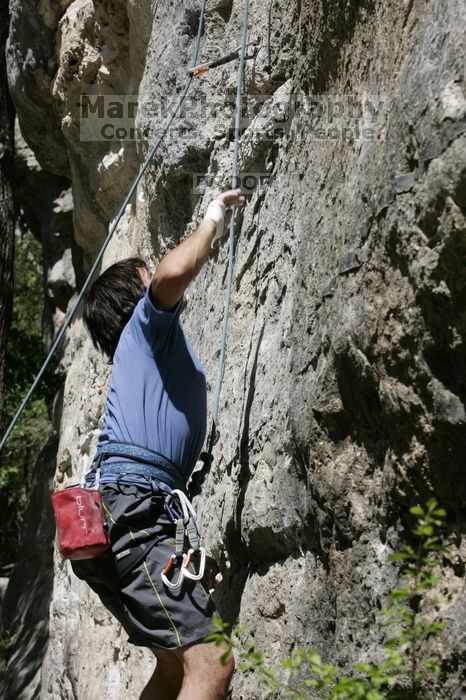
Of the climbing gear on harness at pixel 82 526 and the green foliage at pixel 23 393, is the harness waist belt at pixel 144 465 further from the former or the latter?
the green foliage at pixel 23 393

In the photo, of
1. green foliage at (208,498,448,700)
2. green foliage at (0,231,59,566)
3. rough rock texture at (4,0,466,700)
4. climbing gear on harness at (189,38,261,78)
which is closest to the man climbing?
rough rock texture at (4,0,466,700)

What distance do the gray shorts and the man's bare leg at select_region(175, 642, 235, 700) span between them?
42 millimetres

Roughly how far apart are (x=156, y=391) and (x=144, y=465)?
241 mm

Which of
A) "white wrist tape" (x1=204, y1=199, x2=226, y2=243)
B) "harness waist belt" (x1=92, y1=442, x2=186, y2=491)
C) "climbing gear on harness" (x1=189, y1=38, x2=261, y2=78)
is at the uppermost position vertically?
"climbing gear on harness" (x1=189, y1=38, x2=261, y2=78)

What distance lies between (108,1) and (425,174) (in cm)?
404

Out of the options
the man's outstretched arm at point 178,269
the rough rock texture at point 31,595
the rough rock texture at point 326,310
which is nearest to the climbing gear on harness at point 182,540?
the rough rock texture at point 326,310

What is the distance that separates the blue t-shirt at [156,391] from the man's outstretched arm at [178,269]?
58 mm

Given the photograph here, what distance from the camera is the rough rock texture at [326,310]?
2.29m

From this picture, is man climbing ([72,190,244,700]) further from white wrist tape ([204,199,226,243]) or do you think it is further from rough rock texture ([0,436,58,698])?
rough rock texture ([0,436,58,698])

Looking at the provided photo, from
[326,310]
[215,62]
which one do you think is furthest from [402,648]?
[215,62]

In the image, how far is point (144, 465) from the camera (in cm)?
302

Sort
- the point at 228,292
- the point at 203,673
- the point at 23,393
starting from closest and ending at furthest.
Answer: the point at 203,673 → the point at 228,292 → the point at 23,393

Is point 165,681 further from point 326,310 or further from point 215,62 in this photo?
point 215,62

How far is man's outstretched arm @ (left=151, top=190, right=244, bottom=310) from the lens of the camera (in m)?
2.91
